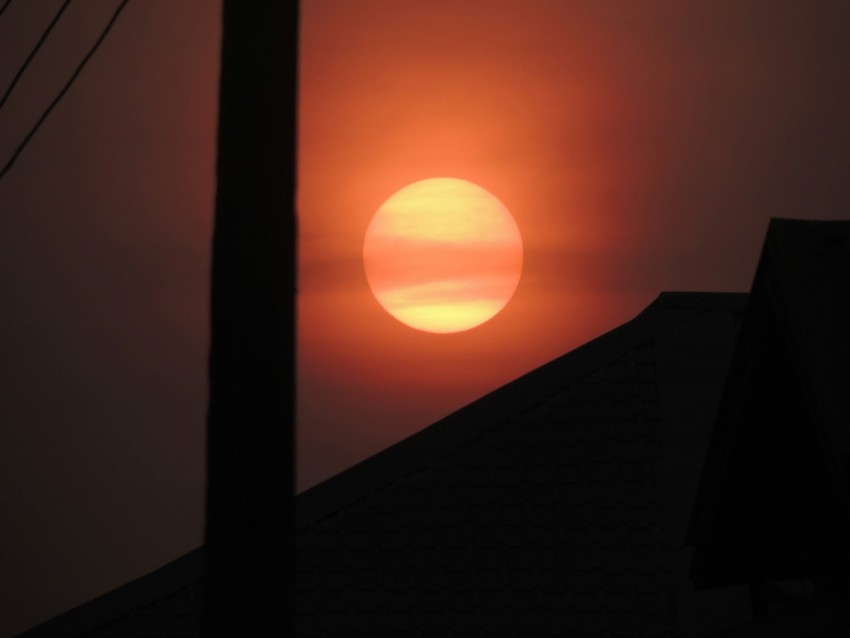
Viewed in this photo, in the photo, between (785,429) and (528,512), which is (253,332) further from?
(528,512)

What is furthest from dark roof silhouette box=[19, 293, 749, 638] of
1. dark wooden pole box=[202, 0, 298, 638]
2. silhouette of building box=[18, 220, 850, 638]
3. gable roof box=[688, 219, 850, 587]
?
dark wooden pole box=[202, 0, 298, 638]

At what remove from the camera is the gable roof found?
526cm

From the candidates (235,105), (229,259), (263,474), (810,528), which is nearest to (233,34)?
(235,105)

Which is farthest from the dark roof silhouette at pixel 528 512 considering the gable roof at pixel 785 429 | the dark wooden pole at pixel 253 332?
the dark wooden pole at pixel 253 332

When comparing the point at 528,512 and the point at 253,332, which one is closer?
the point at 253,332

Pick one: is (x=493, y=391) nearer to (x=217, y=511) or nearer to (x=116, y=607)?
(x=116, y=607)

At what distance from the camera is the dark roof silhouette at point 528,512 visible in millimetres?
12172

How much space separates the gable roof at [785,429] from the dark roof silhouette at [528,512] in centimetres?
397

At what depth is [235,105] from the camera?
15.2 ft

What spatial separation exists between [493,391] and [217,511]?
934 centimetres

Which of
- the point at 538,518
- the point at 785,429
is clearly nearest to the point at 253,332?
the point at 785,429

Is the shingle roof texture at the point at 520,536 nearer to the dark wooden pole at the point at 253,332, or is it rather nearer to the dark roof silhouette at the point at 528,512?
the dark roof silhouette at the point at 528,512

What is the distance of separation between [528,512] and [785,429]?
6.22 m

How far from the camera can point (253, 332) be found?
432 centimetres
